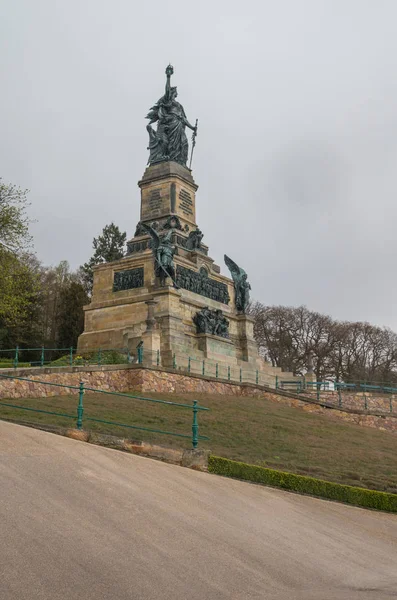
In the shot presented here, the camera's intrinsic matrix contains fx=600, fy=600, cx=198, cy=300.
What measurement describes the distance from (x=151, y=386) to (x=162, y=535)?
15031mm

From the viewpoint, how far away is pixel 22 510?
6359mm

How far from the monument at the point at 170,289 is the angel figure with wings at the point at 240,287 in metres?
0.06

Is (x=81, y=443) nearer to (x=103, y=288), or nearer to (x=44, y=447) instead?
(x=44, y=447)

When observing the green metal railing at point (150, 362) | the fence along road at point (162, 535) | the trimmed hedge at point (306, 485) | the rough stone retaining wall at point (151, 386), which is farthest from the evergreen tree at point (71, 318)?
the fence along road at point (162, 535)

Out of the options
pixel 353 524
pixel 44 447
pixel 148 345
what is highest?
pixel 148 345

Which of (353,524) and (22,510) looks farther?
(353,524)

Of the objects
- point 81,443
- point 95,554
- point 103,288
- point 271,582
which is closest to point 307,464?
point 81,443

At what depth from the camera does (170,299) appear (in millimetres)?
29000

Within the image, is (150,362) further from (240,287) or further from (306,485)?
(306,485)

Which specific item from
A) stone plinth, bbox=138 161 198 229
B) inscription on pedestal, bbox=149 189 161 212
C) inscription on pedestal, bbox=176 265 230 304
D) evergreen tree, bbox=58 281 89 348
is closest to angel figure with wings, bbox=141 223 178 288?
inscription on pedestal, bbox=176 265 230 304

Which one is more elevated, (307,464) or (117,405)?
(117,405)

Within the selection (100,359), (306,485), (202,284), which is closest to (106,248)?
(202,284)

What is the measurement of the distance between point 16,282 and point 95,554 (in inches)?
940

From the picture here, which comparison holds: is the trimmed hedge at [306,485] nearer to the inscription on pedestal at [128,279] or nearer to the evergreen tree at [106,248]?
the inscription on pedestal at [128,279]
